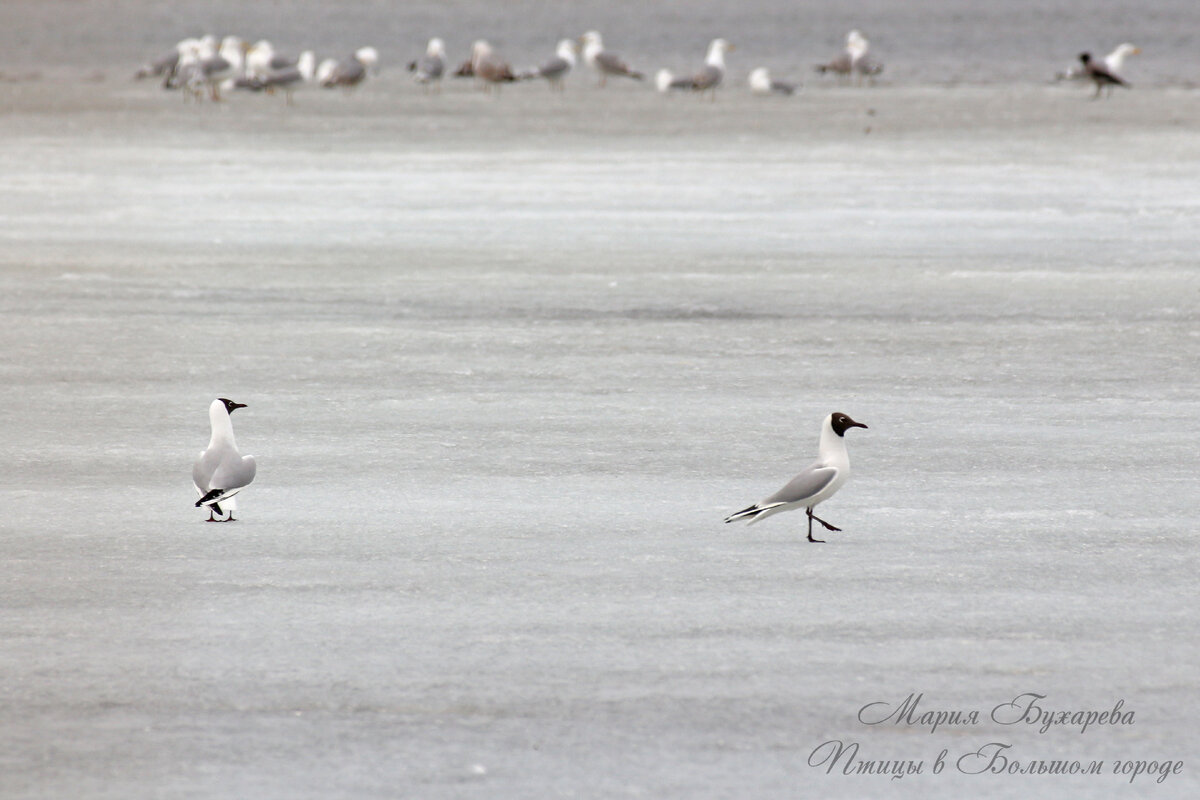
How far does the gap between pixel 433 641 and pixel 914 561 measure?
5.09ft

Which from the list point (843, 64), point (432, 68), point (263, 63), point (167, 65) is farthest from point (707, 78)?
point (167, 65)

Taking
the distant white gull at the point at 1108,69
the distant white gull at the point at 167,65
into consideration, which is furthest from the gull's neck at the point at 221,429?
the distant white gull at the point at 167,65

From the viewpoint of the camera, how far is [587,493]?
6.35 m

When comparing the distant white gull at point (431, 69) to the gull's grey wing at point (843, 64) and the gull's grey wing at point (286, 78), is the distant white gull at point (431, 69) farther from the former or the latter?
the gull's grey wing at point (843, 64)

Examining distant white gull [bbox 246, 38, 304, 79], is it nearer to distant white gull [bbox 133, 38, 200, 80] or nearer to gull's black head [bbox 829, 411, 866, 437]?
distant white gull [bbox 133, 38, 200, 80]

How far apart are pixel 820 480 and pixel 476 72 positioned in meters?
26.8

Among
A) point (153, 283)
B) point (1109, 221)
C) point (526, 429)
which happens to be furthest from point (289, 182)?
point (526, 429)

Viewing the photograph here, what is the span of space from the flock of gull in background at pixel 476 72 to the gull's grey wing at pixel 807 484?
23.7 metres

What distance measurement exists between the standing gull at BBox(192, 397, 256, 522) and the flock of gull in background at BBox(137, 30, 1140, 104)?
23.5 metres

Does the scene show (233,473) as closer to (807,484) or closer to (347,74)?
(807,484)

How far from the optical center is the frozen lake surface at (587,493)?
4.11 m

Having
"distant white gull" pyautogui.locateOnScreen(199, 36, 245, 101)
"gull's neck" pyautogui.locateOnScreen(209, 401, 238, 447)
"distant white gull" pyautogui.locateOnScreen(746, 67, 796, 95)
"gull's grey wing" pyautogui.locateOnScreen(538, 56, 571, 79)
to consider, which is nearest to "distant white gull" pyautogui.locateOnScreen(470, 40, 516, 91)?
"gull's grey wing" pyautogui.locateOnScreen(538, 56, 571, 79)

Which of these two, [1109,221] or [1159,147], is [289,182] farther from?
[1159,147]

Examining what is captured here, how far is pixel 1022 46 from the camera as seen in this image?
41.7m
